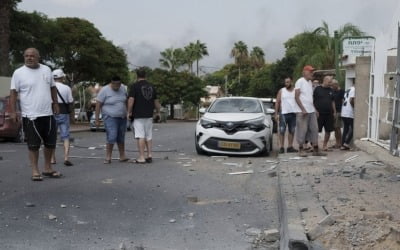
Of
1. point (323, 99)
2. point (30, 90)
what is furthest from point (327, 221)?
point (323, 99)

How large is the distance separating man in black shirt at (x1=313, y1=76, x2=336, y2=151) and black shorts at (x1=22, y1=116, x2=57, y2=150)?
6256 millimetres

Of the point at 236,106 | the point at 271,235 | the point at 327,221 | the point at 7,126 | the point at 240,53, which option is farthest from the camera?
the point at 240,53

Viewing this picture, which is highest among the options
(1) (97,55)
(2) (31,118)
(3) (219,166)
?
(1) (97,55)

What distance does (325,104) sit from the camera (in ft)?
41.5

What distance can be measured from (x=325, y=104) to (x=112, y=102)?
4772 millimetres

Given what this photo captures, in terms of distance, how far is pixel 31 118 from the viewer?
8219mm

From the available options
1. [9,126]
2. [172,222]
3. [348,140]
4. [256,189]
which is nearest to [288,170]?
[256,189]

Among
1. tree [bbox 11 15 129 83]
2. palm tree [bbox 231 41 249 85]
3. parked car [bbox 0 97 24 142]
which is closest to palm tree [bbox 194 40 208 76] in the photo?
palm tree [bbox 231 41 249 85]

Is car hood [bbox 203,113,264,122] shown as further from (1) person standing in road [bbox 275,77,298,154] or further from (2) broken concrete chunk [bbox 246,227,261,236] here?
(2) broken concrete chunk [bbox 246,227,261,236]

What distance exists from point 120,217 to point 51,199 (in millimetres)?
1228

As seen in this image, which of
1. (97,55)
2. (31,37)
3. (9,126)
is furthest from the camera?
(97,55)

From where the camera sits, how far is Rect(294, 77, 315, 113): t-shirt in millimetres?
11625

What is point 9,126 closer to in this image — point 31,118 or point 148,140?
point 148,140

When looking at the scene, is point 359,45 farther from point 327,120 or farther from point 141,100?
point 141,100
